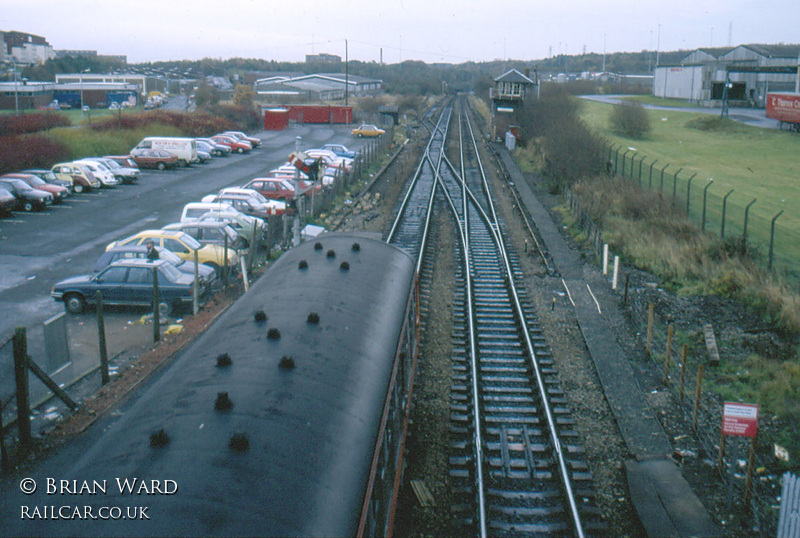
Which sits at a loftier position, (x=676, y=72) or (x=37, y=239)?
(x=676, y=72)

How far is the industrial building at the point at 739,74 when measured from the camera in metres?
64.5

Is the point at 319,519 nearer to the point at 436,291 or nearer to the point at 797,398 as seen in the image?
the point at 797,398

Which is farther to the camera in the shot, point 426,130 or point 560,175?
point 426,130

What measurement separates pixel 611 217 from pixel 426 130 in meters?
Answer: 43.6

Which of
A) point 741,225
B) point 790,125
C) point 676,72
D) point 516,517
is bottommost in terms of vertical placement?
point 516,517

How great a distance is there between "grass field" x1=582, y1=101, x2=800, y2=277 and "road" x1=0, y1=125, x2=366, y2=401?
17852 millimetres

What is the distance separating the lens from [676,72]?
8169 cm

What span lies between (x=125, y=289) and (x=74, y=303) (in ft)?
4.08

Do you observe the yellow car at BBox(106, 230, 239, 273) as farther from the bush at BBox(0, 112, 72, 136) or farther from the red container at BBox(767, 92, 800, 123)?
the red container at BBox(767, 92, 800, 123)

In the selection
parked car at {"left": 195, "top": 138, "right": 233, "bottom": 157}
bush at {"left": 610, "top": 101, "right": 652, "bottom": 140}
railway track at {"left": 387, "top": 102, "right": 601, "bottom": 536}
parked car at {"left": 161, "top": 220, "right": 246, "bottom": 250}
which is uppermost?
bush at {"left": 610, "top": 101, "right": 652, "bottom": 140}

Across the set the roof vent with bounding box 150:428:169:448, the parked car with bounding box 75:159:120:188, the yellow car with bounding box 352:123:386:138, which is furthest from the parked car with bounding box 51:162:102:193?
the roof vent with bounding box 150:428:169:448

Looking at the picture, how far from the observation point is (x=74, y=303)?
15062 millimetres

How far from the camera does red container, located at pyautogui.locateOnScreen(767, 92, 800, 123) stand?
158 ft

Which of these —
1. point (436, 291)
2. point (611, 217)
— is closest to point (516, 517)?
point (436, 291)
